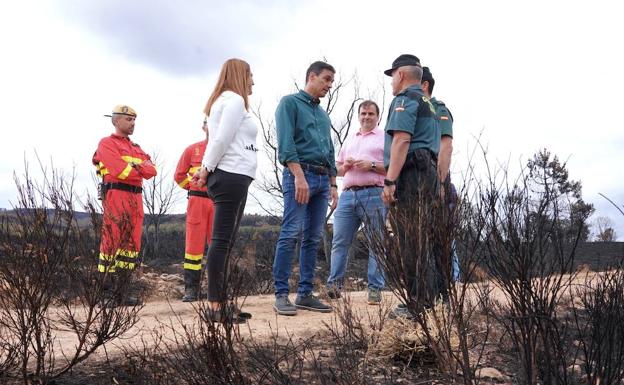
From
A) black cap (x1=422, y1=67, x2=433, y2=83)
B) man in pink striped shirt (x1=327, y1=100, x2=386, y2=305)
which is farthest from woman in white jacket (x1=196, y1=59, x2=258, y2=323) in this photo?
black cap (x1=422, y1=67, x2=433, y2=83)

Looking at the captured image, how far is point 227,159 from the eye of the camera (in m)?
3.60

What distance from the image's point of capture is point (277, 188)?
14094 millimetres

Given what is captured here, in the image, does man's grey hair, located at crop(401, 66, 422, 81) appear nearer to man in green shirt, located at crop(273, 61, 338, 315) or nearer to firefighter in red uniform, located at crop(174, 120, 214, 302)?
man in green shirt, located at crop(273, 61, 338, 315)

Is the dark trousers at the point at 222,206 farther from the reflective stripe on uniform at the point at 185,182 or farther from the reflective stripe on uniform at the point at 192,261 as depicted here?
the reflective stripe on uniform at the point at 185,182

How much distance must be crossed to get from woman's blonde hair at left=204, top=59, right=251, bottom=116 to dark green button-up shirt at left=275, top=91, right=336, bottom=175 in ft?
1.25

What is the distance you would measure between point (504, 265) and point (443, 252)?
30 cm

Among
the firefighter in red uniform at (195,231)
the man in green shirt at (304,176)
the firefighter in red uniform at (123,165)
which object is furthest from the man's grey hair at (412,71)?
the firefighter in red uniform at (195,231)

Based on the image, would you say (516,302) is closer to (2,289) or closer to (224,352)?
(224,352)

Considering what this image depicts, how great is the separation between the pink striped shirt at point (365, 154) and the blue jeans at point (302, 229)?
2.03 feet

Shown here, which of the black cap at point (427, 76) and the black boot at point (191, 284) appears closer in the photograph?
the black cap at point (427, 76)

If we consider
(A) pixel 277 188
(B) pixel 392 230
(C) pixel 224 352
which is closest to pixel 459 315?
(B) pixel 392 230

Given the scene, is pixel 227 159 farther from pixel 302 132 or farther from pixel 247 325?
pixel 247 325

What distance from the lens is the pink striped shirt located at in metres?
4.78

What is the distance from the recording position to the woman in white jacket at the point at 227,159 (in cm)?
352
